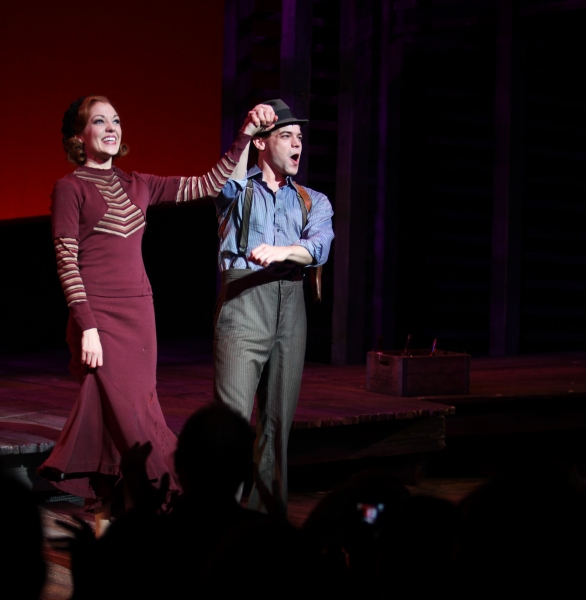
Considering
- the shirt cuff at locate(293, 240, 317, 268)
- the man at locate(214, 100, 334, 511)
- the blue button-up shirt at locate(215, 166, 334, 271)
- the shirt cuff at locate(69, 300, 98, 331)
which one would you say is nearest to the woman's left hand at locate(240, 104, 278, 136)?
the man at locate(214, 100, 334, 511)

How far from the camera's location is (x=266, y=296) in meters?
3.50

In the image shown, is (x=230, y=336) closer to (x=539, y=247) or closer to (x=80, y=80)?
(x=80, y=80)

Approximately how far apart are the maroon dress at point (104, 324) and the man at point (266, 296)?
0.61ft

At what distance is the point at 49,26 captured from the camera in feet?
22.7

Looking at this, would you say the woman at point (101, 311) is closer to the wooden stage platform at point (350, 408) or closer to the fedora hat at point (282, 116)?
the fedora hat at point (282, 116)

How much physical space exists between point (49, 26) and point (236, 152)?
405 cm

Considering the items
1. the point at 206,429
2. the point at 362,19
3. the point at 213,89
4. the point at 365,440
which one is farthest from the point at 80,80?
the point at 206,429

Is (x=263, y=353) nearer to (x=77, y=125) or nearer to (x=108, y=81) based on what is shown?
(x=77, y=125)

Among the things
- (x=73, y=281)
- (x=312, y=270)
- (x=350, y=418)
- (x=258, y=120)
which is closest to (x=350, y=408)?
(x=350, y=418)

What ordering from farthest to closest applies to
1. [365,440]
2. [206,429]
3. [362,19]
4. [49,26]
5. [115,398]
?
[362,19]
[49,26]
[365,440]
[115,398]
[206,429]

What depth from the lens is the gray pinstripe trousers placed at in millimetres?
3473

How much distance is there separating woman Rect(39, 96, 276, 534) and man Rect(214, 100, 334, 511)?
0.64 ft

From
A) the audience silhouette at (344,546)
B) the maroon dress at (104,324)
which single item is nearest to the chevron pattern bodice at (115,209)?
the maroon dress at (104,324)

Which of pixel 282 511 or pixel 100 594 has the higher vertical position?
pixel 100 594
